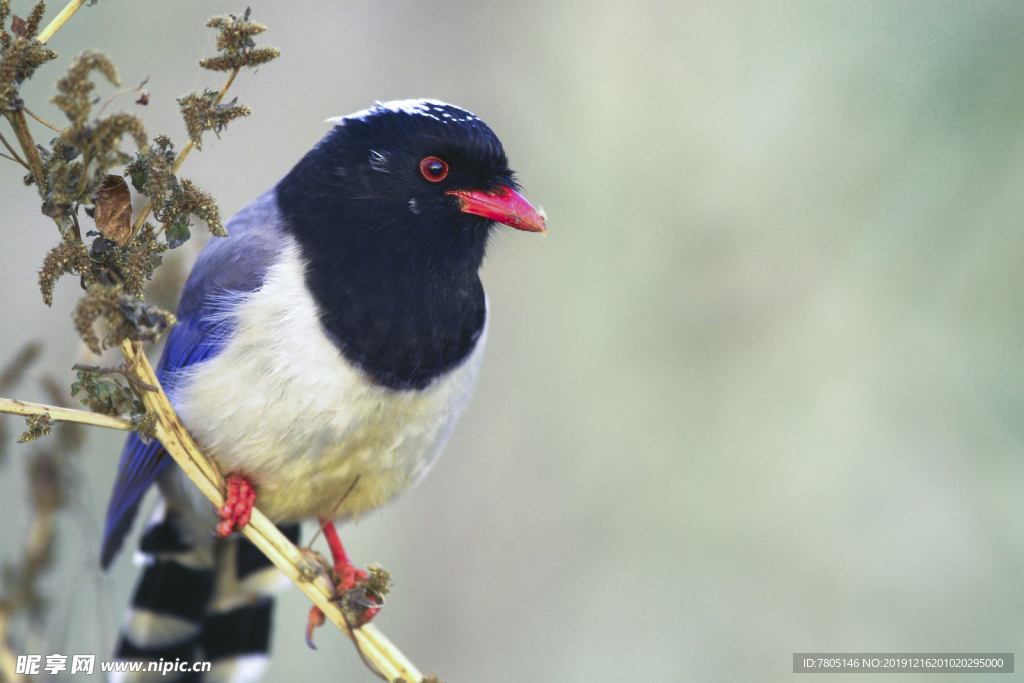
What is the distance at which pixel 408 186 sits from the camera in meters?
Result: 3.67

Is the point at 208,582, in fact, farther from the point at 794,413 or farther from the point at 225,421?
the point at 794,413

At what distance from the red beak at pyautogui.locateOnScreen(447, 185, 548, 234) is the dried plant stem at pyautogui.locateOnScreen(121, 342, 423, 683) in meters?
1.46

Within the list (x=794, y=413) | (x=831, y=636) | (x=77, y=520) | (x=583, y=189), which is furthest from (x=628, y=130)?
(x=77, y=520)

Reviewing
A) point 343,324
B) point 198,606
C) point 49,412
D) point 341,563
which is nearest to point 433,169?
point 343,324

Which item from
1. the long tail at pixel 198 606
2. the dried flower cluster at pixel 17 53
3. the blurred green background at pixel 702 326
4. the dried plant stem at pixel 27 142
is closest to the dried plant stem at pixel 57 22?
the dried flower cluster at pixel 17 53

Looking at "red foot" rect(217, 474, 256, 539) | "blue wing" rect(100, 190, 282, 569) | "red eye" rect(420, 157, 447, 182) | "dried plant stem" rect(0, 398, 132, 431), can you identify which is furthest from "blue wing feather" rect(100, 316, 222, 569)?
"dried plant stem" rect(0, 398, 132, 431)

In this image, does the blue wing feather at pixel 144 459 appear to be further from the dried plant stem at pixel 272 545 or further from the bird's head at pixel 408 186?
the dried plant stem at pixel 272 545

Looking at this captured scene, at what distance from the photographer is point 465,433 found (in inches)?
248

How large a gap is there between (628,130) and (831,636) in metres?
3.28

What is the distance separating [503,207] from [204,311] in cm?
126

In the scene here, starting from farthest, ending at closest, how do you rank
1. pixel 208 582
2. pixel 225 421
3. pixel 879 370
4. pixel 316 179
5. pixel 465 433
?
pixel 465 433
pixel 879 370
pixel 208 582
pixel 316 179
pixel 225 421

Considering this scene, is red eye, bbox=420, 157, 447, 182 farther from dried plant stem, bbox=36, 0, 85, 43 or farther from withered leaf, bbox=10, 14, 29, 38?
withered leaf, bbox=10, 14, 29, 38

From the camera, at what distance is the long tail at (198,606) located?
434 cm

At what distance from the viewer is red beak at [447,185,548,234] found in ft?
12.0
